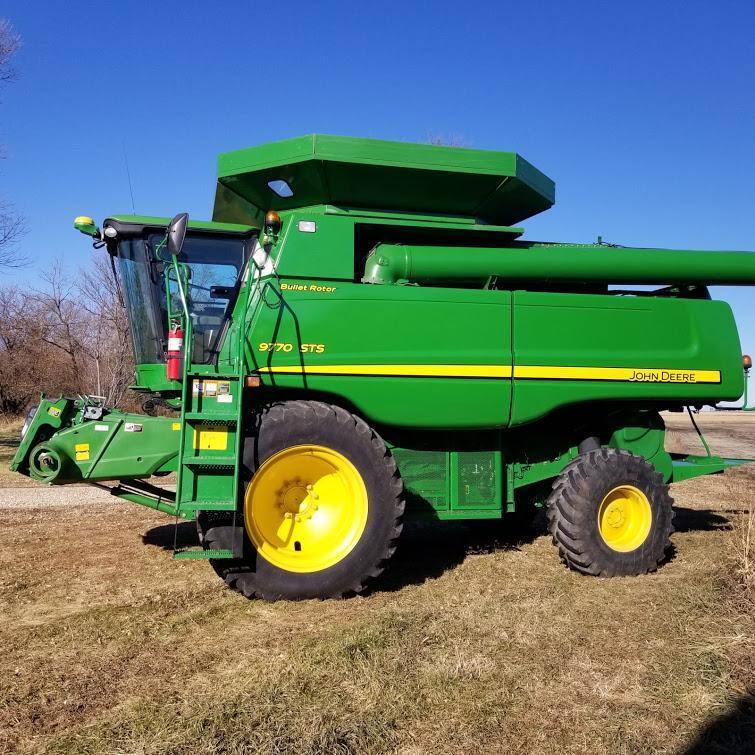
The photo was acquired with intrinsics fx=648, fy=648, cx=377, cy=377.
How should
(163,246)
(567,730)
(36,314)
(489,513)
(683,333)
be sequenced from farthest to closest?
(36,314)
(683,333)
(489,513)
(163,246)
(567,730)

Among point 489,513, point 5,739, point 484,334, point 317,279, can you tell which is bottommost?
point 5,739

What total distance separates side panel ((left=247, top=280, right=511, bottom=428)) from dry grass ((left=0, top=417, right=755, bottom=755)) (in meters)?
1.39

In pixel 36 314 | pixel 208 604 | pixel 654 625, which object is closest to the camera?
pixel 654 625

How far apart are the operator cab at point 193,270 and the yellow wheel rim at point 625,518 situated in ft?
11.5

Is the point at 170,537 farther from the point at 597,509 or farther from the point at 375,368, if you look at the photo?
the point at 597,509

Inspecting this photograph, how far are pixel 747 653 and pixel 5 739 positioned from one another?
144 inches

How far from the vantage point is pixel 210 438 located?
450cm

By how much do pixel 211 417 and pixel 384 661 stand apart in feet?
6.47

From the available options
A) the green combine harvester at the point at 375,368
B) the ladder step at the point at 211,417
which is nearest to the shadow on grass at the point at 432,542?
the green combine harvester at the point at 375,368

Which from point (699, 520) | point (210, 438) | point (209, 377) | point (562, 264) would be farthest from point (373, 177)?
point (699, 520)

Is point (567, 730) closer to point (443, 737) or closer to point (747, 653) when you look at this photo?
point (443, 737)

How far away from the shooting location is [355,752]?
2.59 meters

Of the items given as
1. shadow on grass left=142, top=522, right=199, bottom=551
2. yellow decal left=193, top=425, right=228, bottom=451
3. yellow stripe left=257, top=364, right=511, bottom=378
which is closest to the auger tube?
yellow stripe left=257, top=364, right=511, bottom=378

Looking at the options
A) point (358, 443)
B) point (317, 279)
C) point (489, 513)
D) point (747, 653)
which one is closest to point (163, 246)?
point (317, 279)
